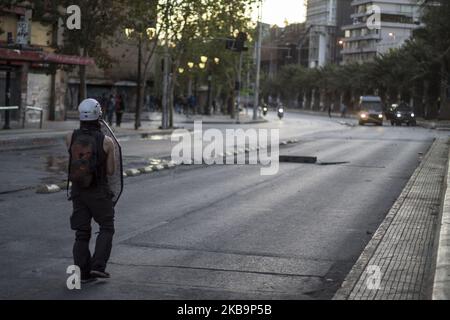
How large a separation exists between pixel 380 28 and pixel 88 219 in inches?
4560

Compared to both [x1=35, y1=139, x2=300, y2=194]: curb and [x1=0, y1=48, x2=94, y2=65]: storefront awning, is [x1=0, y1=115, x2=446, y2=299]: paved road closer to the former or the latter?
[x1=35, y1=139, x2=300, y2=194]: curb

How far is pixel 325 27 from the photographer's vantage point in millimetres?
153000

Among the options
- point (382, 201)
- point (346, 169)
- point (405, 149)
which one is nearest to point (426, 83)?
point (405, 149)

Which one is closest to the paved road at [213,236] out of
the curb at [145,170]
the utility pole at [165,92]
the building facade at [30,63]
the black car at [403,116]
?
the curb at [145,170]

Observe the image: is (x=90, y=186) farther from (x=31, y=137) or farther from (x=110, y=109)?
(x=110, y=109)

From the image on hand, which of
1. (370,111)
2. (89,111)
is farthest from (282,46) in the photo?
(89,111)

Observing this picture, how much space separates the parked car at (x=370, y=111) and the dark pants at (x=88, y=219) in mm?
57958

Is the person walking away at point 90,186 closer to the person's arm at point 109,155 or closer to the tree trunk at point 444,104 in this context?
the person's arm at point 109,155

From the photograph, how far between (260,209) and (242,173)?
6.68 metres

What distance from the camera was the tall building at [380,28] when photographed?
120 metres

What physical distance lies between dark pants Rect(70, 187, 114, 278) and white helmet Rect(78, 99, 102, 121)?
2.21 feet

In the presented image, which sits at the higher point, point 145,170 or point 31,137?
point 31,137

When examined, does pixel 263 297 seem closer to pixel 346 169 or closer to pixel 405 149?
pixel 346 169

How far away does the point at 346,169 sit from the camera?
22.2 meters
